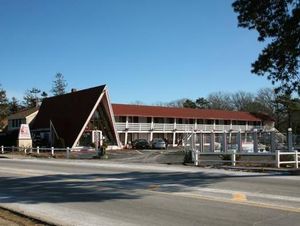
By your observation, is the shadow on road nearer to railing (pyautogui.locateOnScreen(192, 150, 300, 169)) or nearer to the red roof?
railing (pyautogui.locateOnScreen(192, 150, 300, 169))

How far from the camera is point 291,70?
22.9 metres

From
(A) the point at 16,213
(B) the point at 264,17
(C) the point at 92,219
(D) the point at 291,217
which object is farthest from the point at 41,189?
(B) the point at 264,17

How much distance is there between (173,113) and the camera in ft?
258

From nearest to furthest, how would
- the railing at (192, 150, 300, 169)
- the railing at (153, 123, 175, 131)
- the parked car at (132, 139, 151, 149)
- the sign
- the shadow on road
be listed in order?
the shadow on road → the railing at (192, 150, 300, 169) → the sign → the parked car at (132, 139, 151, 149) → the railing at (153, 123, 175, 131)

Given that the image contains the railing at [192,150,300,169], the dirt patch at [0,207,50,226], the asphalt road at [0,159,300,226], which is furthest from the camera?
the railing at [192,150,300,169]

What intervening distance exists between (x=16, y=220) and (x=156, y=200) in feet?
13.3

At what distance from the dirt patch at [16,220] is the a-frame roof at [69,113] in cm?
4508

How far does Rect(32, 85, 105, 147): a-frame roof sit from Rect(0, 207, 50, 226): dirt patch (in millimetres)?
45081

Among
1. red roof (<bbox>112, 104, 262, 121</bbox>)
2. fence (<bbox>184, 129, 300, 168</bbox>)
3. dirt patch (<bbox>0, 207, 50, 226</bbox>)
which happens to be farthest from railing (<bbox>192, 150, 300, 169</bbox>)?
red roof (<bbox>112, 104, 262, 121</bbox>)

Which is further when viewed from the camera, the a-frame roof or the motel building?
the motel building

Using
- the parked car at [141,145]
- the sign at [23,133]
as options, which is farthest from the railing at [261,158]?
the parked car at [141,145]

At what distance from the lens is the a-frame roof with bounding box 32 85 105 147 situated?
57816mm

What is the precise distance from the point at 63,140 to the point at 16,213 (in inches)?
1808

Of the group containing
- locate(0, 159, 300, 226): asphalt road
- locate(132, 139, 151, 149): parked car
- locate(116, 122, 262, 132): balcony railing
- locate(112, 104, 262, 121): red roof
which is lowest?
locate(0, 159, 300, 226): asphalt road
